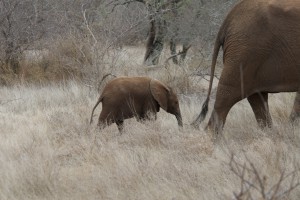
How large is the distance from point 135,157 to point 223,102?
1.41 meters

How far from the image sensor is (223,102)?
631cm

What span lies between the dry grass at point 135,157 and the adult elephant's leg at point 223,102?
0.71ft

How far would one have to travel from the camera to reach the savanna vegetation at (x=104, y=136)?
4516 millimetres

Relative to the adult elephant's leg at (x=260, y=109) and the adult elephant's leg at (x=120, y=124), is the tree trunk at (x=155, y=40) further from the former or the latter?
the adult elephant's leg at (x=260, y=109)

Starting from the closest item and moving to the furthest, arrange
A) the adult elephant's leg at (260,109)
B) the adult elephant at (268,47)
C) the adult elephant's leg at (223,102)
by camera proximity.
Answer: the adult elephant at (268,47) → the adult elephant's leg at (223,102) → the adult elephant's leg at (260,109)

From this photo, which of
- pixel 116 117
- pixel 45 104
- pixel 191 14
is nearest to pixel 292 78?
pixel 116 117

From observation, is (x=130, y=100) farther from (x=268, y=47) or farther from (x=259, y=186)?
(x=259, y=186)

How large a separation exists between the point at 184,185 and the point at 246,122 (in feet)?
10.2

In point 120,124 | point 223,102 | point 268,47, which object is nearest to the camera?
point 268,47

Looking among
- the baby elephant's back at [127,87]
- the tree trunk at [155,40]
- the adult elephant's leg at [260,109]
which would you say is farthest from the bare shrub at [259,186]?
the tree trunk at [155,40]

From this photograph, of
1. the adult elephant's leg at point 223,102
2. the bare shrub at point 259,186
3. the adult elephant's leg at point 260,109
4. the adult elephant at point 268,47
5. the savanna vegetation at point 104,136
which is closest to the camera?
the bare shrub at point 259,186

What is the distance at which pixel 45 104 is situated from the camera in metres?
10.3

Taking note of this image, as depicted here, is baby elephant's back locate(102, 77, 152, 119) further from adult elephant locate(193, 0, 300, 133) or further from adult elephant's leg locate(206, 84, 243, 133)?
adult elephant locate(193, 0, 300, 133)

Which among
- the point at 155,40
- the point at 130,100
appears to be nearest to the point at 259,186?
the point at 130,100
